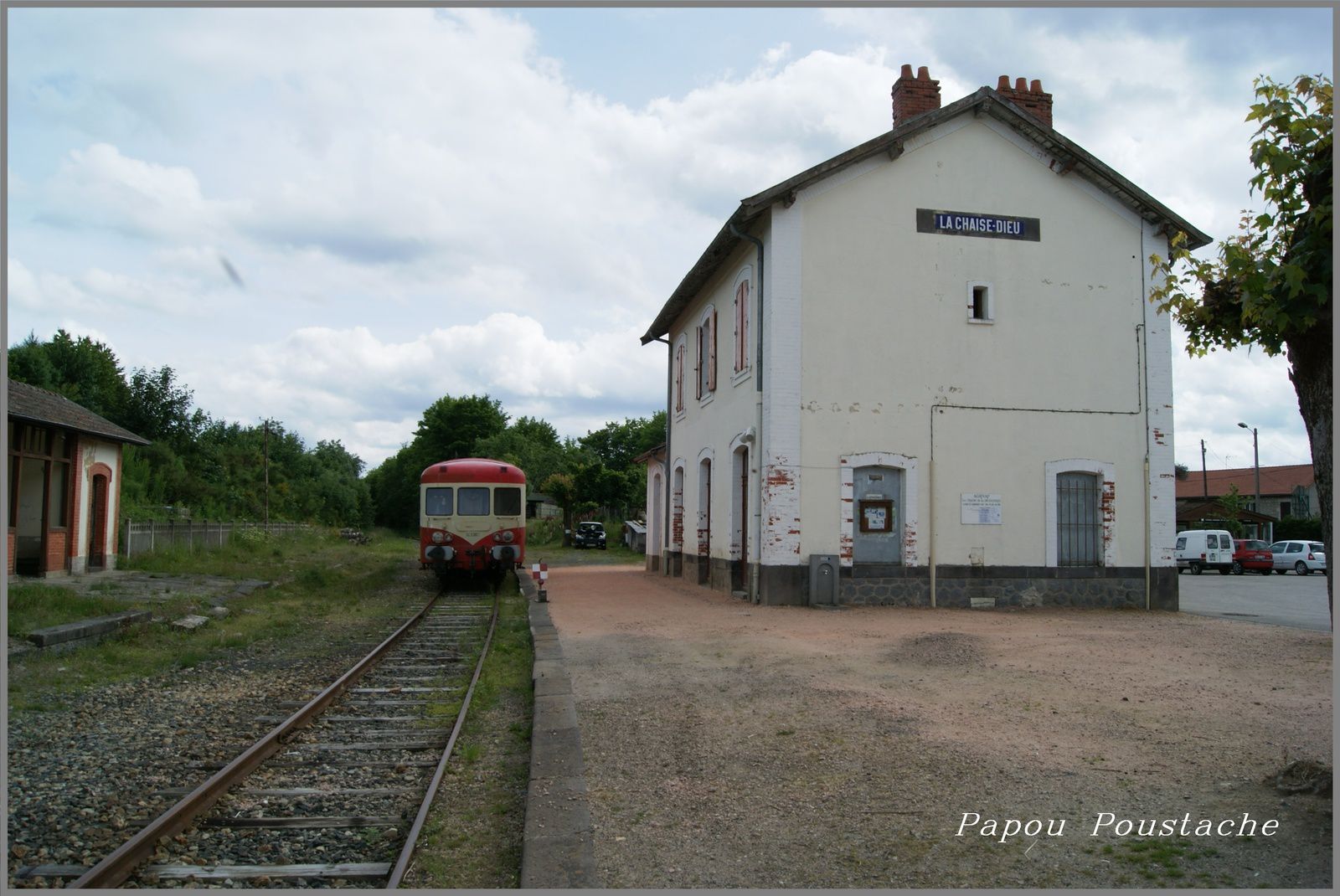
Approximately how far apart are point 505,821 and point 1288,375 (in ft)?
15.5

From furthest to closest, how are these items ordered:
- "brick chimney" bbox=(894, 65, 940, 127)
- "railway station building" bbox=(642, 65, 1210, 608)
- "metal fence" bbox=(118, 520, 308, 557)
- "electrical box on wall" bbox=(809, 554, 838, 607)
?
"metal fence" bbox=(118, 520, 308, 557) → "brick chimney" bbox=(894, 65, 940, 127) → "railway station building" bbox=(642, 65, 1210, 608) → "electrical box on wall" bbox=(809, 554, 838, 607)

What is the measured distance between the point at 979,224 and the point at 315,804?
14895 millimetres

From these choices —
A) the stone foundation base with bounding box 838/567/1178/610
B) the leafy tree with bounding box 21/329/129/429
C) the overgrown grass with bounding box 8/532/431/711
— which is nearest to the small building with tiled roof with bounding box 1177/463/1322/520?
the stone foundation base with bounding box 838/567/1178/610

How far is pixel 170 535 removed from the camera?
1038 inches

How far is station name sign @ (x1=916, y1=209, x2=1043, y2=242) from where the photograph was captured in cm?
1684

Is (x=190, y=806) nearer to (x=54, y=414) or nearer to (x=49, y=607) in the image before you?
(x=49, y=607)

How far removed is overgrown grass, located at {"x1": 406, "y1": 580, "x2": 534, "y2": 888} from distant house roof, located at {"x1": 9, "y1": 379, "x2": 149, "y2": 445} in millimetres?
12901

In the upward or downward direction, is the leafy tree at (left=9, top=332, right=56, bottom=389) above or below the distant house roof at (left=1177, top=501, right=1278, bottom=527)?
above

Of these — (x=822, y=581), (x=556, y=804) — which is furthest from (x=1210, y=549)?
(x=556, y=804)

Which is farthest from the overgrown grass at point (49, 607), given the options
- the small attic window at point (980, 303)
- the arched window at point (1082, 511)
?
the arched window at point (1082, 511)

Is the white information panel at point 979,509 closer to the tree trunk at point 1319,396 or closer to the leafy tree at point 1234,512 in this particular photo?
the tree trunk at point 1319,396

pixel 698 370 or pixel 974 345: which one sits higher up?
pixel 698 370

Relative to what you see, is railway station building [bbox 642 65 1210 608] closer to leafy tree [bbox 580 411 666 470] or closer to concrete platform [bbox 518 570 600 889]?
concrete platform [bbox 518 570 600 889]

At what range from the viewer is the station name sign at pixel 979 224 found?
663 inches
